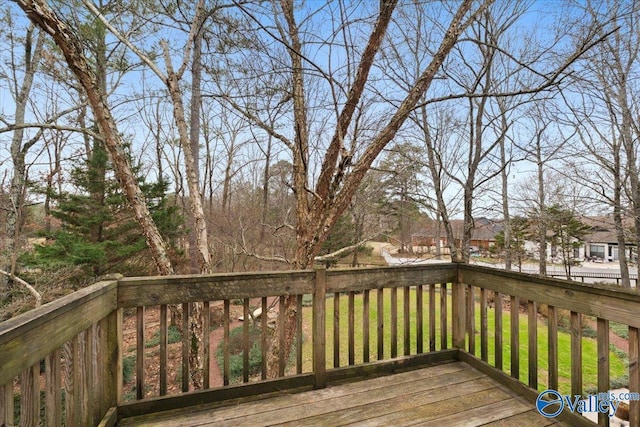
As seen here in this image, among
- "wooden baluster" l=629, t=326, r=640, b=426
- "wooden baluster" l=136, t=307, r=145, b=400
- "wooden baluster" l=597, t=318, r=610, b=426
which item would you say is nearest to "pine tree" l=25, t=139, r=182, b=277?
"wooden baluster" l=136, t=307, r=145, b=400

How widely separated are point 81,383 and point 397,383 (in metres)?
1.87

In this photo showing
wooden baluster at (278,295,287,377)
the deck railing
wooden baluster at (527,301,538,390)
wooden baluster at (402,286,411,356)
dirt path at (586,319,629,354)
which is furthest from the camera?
dirt path at (586,319,629,354)

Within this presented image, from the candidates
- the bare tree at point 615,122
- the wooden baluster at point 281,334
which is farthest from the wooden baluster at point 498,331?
the bare tree at point 615,122

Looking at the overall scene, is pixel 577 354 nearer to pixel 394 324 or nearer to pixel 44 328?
pixel 394 324

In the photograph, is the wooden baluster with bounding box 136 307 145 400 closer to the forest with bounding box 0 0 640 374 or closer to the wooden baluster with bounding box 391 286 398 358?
the wooden baluster with bounding box 391 286 398 358

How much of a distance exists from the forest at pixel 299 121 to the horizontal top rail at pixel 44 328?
2.24 meters

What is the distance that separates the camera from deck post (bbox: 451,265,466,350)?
2.65 metres

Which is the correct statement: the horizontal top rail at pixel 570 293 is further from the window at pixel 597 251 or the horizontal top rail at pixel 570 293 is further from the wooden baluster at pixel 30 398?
the window at pixel 597 251

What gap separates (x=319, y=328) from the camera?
2254 millimetres

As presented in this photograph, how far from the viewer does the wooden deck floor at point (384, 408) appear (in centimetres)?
181

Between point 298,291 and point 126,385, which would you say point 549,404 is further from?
point 126,385
